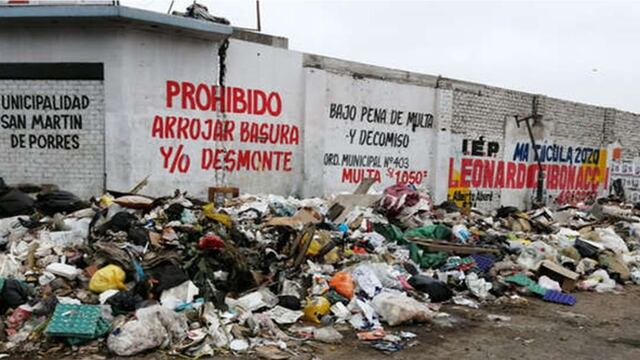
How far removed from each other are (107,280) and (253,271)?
4.84ft

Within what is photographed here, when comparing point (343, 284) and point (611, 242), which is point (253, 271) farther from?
point (611, 242)

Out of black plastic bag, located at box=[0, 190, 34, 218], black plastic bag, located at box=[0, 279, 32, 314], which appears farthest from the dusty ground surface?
black plastic bag, located at box=[0, 190, 34, 218]

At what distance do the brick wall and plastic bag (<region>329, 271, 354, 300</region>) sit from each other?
4403 mm

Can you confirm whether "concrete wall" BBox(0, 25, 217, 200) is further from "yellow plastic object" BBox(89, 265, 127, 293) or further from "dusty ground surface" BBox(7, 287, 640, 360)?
"dusty ground surface" BBox(7, 287, 640, 360)

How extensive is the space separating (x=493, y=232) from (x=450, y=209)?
186 cm

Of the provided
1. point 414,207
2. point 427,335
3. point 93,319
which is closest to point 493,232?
point 414,207

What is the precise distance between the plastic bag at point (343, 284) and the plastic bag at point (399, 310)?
299mm

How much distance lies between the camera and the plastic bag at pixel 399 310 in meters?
5.54

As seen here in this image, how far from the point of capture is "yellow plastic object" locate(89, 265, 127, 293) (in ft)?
17.5

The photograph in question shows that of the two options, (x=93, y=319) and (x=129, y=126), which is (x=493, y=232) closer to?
(x=129, y=126)

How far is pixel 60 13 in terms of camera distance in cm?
792

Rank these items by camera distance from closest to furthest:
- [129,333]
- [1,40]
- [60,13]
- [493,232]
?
[129,333]
[60,13]
[1,40]
[493,232]

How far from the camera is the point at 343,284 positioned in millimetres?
6031

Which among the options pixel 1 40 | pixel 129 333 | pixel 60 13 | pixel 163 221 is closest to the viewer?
pixel 129 333
